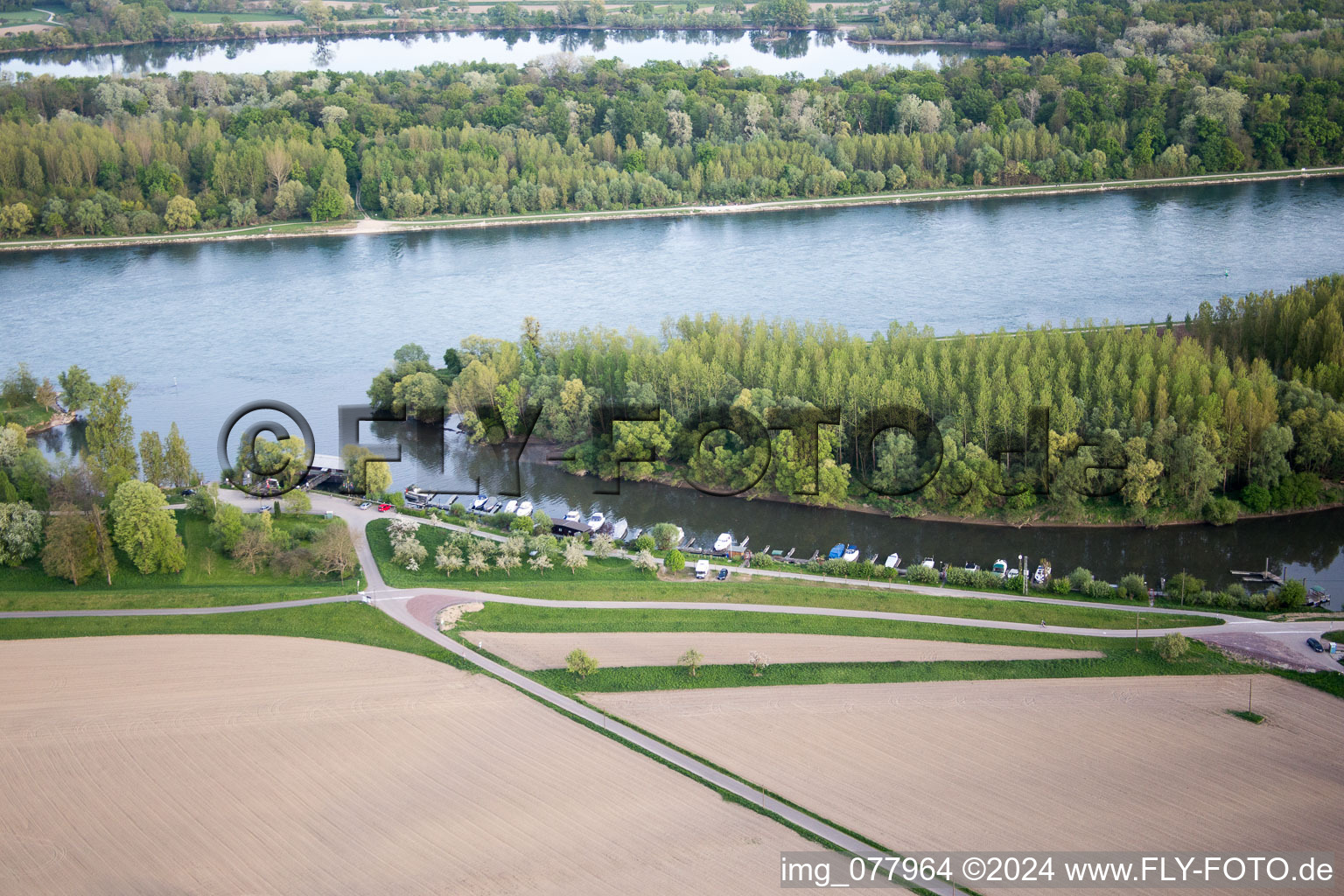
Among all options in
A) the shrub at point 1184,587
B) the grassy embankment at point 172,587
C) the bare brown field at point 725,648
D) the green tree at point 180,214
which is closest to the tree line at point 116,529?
the grassy embankment at point 172,587

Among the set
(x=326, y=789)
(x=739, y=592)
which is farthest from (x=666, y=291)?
(x=326, y=789)

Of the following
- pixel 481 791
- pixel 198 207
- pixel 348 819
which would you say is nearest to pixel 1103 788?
pixel 481 791

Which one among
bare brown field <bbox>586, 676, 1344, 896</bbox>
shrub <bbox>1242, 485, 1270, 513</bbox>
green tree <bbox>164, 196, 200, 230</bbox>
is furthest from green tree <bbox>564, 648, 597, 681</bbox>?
green tree <bbox>164, 196, 200, 230</bbox>

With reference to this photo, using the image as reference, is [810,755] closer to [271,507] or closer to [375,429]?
[271,507]

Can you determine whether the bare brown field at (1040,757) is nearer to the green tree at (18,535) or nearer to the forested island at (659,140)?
the green tree at (18,535)

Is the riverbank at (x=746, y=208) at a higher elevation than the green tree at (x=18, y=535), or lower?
higher

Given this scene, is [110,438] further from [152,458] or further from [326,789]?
[326,789]
